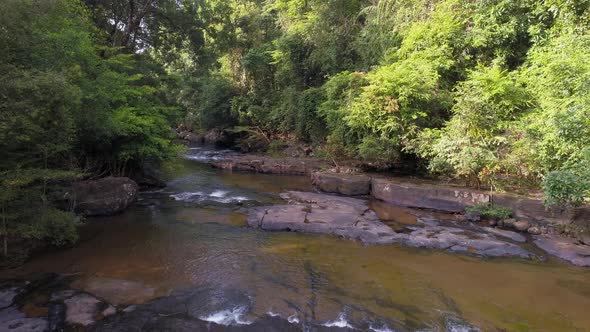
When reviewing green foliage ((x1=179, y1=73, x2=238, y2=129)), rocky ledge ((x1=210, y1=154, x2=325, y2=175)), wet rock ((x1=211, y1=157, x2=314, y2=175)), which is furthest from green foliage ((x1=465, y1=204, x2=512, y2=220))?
green foliage ((x1=179, y1=73, x2=238, y2=129))

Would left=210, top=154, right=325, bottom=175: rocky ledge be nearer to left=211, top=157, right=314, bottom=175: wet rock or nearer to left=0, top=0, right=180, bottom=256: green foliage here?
left=211, top=157, right=314, bottom=175: wet rock

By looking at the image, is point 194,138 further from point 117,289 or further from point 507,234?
point 507,234

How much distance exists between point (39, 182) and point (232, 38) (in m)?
17.8

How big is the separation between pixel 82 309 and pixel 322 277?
4.08 metres

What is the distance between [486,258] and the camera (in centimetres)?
812

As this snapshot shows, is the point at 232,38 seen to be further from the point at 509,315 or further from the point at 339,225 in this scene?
the point at 509,315

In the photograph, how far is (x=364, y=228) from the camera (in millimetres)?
9586

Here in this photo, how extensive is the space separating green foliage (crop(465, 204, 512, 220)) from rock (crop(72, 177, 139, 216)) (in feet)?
33.8

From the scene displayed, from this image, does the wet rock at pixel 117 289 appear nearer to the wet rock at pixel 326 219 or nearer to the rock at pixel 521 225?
the wet rock at pixel 326 219

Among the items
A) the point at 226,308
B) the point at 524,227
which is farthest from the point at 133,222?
the point at 524,227

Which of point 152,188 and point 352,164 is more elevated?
point 352,164

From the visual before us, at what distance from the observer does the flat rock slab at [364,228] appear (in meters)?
8.61

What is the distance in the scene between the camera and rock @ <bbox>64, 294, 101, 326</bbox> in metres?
5.36

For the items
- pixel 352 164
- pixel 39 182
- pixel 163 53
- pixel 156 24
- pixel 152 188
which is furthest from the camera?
pixel 163 53
